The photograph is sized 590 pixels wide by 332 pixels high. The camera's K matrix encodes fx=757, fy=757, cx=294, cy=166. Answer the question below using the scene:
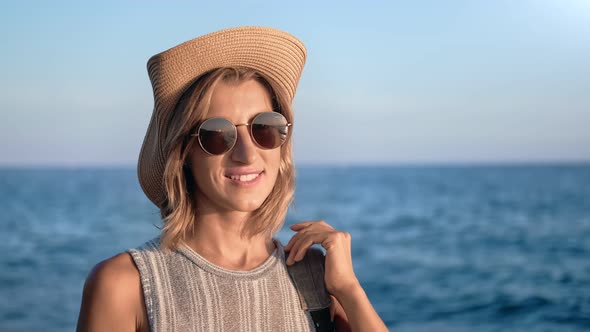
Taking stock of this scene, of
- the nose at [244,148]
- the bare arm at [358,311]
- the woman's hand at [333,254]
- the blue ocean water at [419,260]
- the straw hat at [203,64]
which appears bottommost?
the bare arm at [358,311]

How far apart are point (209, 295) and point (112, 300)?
0.33m

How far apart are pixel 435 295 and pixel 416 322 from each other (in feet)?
7.08

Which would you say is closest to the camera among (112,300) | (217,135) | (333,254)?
(112,300)

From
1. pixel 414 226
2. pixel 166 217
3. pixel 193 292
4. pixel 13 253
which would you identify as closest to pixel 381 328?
pixel 193 292

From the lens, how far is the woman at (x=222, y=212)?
253 centimetres

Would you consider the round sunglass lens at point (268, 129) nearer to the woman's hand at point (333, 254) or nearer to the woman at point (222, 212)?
the woman at point (222, 212)

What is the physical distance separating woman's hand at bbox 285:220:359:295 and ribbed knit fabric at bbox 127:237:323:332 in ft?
0.40

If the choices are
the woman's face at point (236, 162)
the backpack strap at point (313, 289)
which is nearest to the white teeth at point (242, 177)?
the woman's face at point (236, 162)

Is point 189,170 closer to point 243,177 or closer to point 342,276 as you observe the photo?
point 243,177

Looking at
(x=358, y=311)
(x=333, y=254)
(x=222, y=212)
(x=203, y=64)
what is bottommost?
(x=358, y=311)

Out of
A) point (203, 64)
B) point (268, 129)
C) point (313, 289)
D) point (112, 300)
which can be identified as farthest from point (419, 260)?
point (112, 300)

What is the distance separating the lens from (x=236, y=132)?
8.54ft

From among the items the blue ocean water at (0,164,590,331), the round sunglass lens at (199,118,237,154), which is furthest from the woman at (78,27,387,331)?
the blue ocean water at (0,164,590,331)

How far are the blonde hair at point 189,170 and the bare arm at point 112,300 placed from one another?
192 mm
